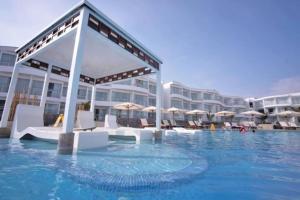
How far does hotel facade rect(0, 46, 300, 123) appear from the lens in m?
19.0

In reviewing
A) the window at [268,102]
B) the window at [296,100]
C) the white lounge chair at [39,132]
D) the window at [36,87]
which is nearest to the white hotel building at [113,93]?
the window at [36,87]

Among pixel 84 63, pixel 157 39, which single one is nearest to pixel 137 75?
pixel 157 39

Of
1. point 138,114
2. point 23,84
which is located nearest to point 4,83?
point 23,84

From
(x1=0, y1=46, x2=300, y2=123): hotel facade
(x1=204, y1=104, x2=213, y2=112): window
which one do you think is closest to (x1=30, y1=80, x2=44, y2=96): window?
(x1=0, y1=46, x2=300, y2=123): hotel facade

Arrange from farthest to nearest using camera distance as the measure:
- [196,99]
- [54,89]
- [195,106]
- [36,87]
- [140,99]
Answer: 1. [196,99]
2. [195,106]
3. [140,99]
4. [54,89]
5. [36,87]

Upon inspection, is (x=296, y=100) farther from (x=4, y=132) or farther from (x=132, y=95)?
(x=4, y=132)

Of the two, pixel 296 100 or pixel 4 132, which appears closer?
pixel 4 132

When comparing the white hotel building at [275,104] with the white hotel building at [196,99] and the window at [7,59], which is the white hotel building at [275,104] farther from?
the window at [7,59]

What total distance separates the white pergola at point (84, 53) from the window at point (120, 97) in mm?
13785

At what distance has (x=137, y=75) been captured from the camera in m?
11.4

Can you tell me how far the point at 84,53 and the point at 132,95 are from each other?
19.5m

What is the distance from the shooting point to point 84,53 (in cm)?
904

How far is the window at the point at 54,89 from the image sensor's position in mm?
22000

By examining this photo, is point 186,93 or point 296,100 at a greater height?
point 186,93
